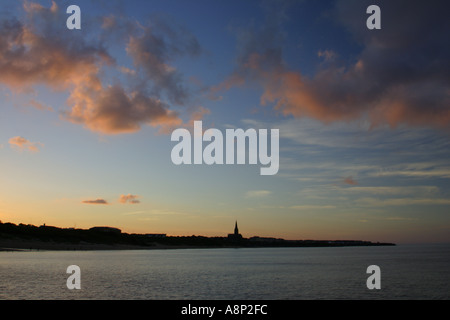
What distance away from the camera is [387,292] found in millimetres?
56656

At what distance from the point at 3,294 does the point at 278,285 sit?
134ft

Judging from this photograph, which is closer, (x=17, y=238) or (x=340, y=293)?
(x=340, y=293)

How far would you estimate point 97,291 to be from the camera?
5519 cm
